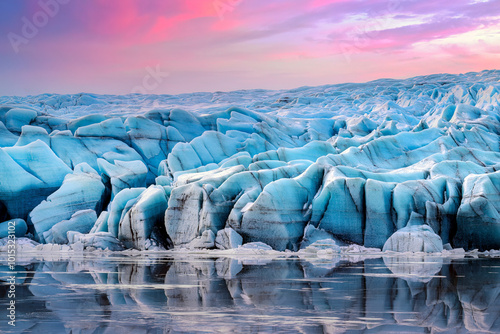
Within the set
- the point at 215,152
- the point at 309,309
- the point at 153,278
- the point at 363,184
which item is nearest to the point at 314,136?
the point at 215,152

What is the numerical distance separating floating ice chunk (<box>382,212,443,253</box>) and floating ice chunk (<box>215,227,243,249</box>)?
13.7 feet

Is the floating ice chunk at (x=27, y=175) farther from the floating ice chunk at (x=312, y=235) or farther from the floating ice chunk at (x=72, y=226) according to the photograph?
the floating ice chunk at (x=312, y=235)

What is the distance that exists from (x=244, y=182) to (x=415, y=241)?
5.57m

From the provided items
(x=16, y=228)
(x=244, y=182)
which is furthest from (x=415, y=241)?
(x=16, y=228)

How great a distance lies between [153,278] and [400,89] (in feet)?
136

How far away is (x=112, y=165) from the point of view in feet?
77.9

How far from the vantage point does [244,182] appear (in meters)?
19.4

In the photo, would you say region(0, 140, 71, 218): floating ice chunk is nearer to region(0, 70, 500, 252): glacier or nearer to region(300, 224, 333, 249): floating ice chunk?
region(0, 70, 500, 252): glacier

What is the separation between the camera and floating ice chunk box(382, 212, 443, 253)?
1691 centimetres

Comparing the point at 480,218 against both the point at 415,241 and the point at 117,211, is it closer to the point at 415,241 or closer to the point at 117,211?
the point at 415,241

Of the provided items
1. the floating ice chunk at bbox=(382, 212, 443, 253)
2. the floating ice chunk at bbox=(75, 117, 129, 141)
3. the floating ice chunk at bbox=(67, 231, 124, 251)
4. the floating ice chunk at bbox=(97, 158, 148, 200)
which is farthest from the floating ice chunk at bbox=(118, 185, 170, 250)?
the floating ice chunk at bbox=(75, 117, 129, 141)

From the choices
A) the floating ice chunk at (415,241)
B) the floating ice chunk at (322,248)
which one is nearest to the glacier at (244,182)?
the floating ice chunk at (415,241)

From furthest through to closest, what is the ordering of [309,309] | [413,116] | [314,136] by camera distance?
[413,116], [314,136], [309,309]

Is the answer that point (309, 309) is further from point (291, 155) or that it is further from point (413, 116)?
point (413, 116)
